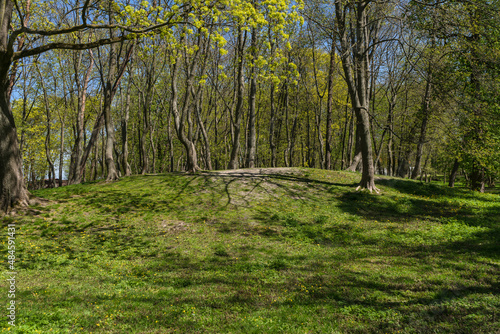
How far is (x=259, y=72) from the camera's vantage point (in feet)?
56.7

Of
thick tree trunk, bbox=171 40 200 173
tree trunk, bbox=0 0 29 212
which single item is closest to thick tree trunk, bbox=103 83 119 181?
thick tree trunk, bbox=171 40 200 173

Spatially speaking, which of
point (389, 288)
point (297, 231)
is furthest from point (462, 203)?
point (389, 288)

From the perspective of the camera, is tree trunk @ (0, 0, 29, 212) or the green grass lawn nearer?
the green grass lawn

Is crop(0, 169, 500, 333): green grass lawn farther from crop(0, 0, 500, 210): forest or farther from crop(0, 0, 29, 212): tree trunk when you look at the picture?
crop(0, 0, 500, 210): forest

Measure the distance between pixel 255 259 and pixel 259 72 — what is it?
11836mm

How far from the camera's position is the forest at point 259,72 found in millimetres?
10547

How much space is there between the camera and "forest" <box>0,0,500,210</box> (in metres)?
10.5

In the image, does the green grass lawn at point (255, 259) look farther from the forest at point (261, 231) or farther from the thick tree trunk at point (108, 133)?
the thick tree trunk at point (108, 133)

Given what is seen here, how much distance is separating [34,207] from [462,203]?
21.1 metres

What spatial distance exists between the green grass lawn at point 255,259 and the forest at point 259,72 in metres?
2.99

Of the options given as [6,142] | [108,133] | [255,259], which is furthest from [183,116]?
[255,259]

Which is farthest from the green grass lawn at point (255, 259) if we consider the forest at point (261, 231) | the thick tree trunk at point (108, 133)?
the thick tree trunk at point (108, 133)

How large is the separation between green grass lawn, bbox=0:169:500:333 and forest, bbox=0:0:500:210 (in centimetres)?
299

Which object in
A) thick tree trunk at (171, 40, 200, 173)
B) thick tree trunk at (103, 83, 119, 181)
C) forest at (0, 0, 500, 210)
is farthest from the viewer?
thick tree trunk at (171, 40, 200, 173)
